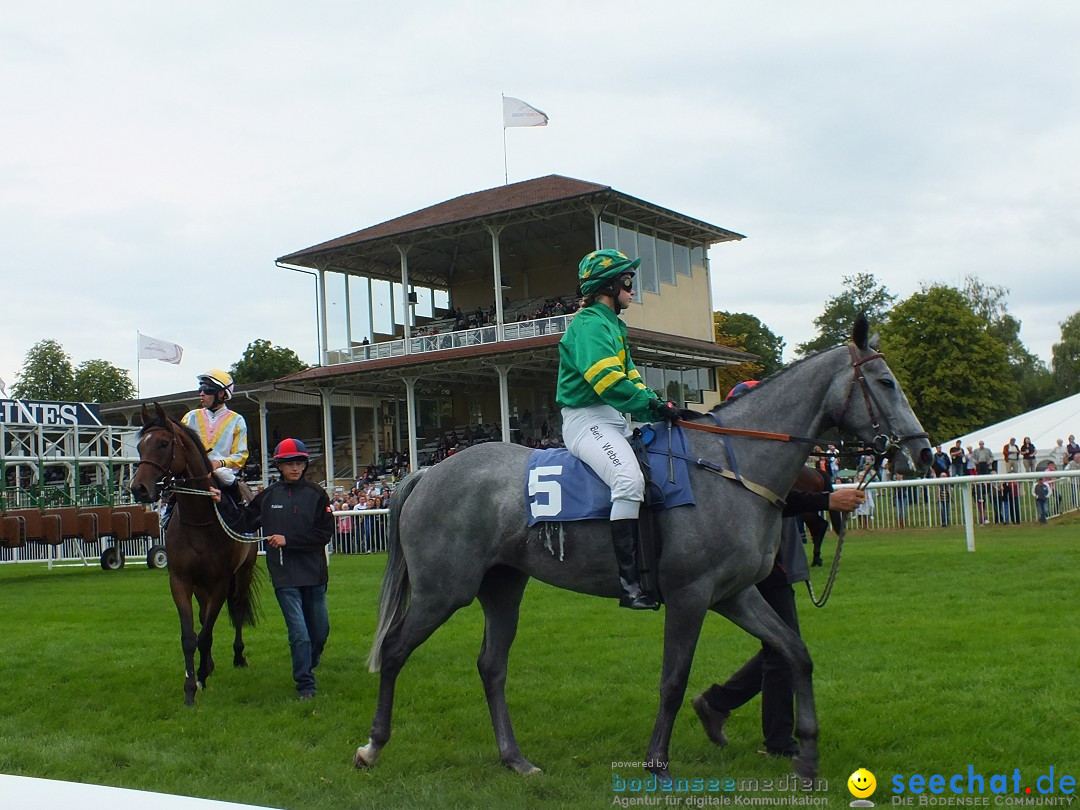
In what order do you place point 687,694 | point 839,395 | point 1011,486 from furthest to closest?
point 1011,486
point 687,694
point 839,395

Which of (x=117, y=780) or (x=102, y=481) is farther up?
(x=102, y=481)

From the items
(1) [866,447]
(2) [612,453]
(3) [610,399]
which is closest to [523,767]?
(2) [612,453]

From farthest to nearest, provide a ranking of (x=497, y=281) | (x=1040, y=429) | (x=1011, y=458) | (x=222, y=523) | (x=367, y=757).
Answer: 1. (x=497, y=281)
2. (x=1040, y=429)
3. (x=1011, y=458)
4. (x=222, y=523)
5. (x=367, y=757)

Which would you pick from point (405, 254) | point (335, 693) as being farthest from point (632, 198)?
point (335, 693)

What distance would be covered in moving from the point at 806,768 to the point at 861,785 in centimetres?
33

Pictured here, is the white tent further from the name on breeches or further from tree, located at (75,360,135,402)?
tree, located at (75,360,135,402)

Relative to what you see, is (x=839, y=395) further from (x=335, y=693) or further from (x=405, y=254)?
(x=405, y=254)

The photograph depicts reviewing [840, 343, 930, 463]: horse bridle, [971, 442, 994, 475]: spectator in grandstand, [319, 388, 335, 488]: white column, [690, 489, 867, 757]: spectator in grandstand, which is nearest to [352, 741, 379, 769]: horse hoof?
[690, 489, 867, 757]: spectator in grandstand

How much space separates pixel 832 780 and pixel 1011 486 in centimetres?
1080

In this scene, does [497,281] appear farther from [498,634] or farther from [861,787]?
[861,787]

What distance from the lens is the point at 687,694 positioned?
19.2ft

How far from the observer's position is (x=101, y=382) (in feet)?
191

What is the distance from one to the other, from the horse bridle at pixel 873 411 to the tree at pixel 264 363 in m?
54.2

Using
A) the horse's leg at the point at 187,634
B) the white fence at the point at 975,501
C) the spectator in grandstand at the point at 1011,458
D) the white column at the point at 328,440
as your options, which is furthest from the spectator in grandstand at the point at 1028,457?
the white column at the point at 328,440
